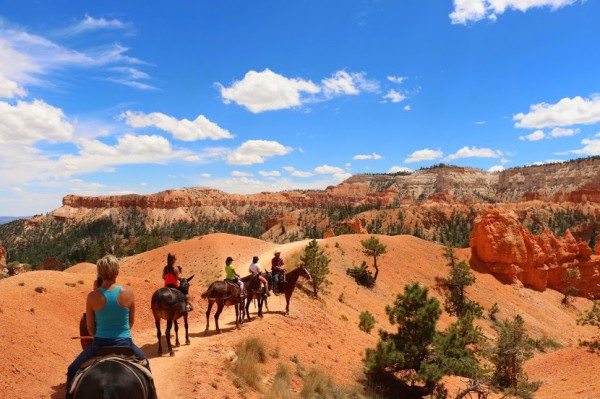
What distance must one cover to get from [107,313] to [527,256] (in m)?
58.7

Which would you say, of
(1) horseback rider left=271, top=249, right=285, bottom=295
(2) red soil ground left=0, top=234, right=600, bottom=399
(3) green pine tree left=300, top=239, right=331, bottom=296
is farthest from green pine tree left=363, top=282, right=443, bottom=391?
(3) green pine tree left=300, top=239, right=331, bottom=296

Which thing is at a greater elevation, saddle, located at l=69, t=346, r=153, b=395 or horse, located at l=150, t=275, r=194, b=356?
saddle, located at l=69, t=346, r=153, b=395

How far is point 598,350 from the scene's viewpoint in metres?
23.6

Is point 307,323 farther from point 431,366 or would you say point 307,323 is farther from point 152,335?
point 152,335

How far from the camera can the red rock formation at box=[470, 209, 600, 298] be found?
51906 millimetres

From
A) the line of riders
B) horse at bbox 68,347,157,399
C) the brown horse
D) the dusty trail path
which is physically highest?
the line of riders

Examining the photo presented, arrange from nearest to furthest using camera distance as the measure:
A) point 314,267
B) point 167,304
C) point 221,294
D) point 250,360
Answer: point 167,304 → point 250,360 → point 221,294 → point 314,267

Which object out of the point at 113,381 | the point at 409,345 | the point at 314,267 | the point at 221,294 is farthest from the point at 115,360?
the point at 314,267

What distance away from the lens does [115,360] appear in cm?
540

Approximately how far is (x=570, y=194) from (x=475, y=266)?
449ft

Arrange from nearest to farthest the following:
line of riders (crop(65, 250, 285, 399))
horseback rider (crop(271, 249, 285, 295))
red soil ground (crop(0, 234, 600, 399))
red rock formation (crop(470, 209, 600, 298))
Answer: line of riders (crop(65, 250, 285, 399)) → red soil ground (crop(0, 234, 600, 399)) → horseback rider (crop(271, 249, 285, 295)) → red rock formation (crop(470, 209, 600, 298))

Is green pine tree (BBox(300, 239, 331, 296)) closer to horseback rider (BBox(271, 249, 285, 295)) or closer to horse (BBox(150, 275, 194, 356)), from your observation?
horseback rider (BBox(271, 249, 285, 295))

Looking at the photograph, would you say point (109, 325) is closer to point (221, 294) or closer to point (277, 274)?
point (221, 294)

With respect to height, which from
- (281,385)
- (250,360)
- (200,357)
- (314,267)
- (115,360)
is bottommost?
(281,385)
